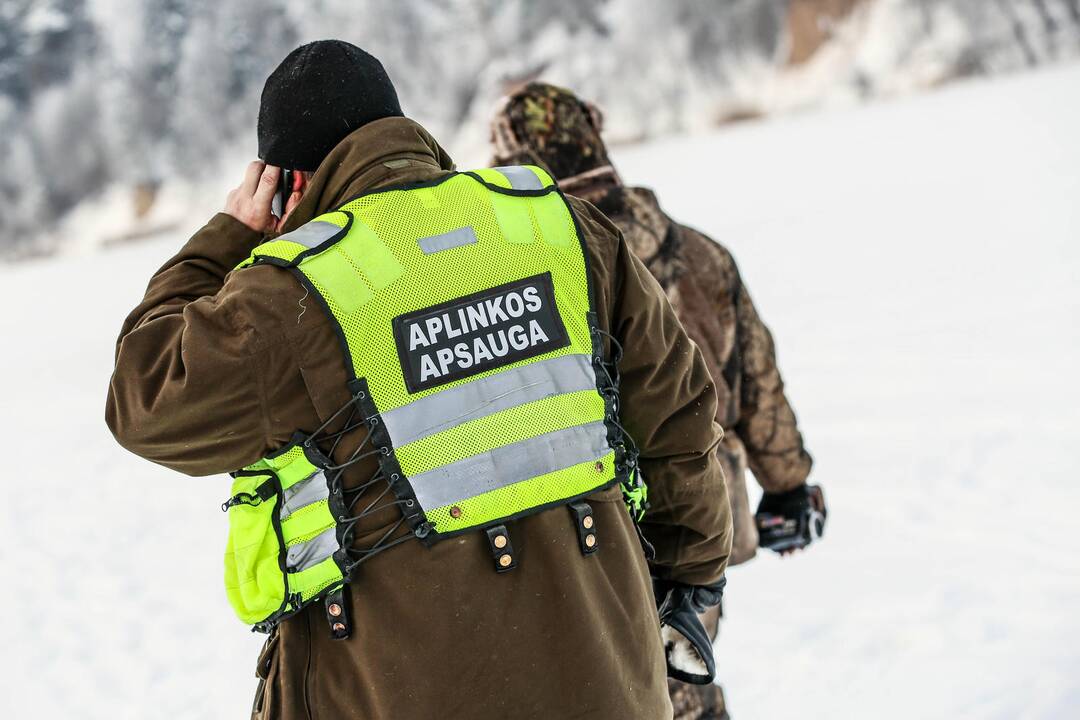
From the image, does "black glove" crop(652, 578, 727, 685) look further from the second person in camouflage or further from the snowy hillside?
the snowy hillside

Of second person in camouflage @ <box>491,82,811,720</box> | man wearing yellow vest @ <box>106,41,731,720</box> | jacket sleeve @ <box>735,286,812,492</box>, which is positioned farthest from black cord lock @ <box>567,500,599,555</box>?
jacket sleeve @ <box>735,286,812,492</box>

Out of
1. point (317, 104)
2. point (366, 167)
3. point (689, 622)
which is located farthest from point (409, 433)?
point (689, 622)

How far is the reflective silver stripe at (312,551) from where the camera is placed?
1290 mm

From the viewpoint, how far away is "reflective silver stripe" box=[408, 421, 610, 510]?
1.29m

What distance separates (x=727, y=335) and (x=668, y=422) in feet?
3.19

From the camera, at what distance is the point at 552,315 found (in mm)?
1348

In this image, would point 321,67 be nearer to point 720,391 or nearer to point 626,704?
point 626,704

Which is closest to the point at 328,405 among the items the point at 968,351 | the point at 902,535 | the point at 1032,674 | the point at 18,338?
the point at 1032,674

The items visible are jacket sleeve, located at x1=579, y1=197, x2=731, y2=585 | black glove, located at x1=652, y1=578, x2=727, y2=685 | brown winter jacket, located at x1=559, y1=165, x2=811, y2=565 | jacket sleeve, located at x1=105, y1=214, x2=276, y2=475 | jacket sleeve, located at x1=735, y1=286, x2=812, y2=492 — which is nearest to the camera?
jacket sleeve, located at x1=105, y1=214, x2=276, y2=475

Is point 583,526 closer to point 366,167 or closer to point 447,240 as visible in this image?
point 447,240

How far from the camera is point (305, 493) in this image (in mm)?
1311

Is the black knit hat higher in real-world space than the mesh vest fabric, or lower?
higher

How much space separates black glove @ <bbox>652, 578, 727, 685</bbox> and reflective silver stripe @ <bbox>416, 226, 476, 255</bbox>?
2.23 feet

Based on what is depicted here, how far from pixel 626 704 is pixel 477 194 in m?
0.70
